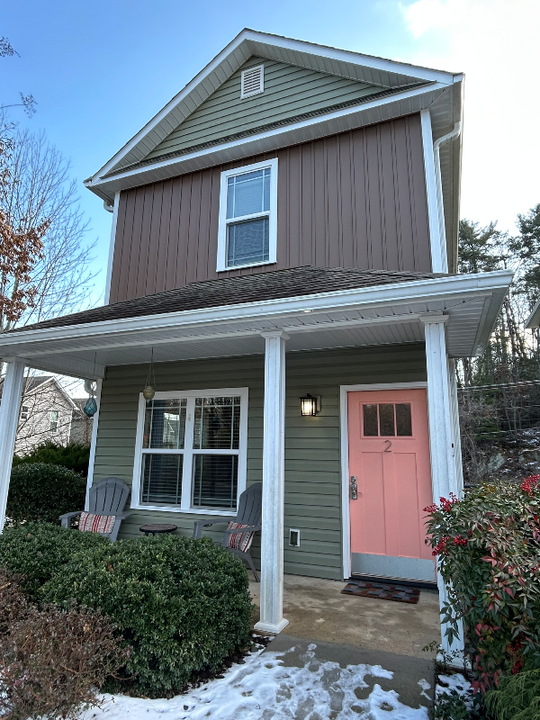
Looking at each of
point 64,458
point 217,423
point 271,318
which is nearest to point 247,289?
point 271,318

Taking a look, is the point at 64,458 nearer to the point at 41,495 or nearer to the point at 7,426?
the point at 41,495

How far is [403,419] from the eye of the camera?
16.0 feet

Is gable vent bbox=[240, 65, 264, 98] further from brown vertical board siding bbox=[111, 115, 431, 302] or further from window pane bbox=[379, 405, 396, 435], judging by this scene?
window pane bbox=[379, 405, 396, 435]

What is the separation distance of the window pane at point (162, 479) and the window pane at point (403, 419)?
2792 mm

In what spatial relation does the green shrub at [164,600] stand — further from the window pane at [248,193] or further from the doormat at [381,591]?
the window pane at [248,193]

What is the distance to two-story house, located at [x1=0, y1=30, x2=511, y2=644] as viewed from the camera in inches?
161

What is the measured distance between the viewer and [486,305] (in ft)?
10.9

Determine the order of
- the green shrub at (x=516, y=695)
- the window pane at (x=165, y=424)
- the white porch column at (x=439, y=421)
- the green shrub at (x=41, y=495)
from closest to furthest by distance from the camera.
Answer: the green shrub at (x=516, y=695)
the white porch column at (x=439, y=421)
the window pane at (x=165, y=424)
the green shrub at (x=41, y=495)

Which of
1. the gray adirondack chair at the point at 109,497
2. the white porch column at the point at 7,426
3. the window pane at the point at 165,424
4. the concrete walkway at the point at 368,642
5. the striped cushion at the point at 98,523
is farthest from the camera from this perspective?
the window pane at the point at 165,424

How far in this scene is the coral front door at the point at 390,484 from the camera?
15.1 ft

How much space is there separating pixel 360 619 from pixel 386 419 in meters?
2.03

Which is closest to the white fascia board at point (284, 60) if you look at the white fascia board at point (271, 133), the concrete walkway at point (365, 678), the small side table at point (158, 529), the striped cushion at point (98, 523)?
the white fascia board at point (271, 133)

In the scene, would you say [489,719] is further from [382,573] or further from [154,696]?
[382,573]

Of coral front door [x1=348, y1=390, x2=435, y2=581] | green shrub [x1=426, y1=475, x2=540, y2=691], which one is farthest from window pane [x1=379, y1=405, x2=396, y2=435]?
green shrub [x1=426, y1=475, x2=540, y2=691]
